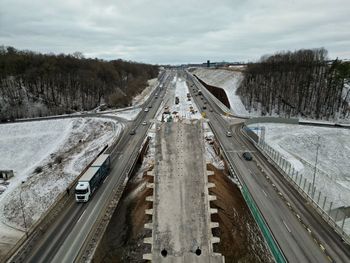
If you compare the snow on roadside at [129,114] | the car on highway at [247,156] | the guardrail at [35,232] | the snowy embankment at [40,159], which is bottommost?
the snowy embankment at [40,159]

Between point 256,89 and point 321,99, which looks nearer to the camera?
point 321,99

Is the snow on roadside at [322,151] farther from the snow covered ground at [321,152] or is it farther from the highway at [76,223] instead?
the highway at [76,223]

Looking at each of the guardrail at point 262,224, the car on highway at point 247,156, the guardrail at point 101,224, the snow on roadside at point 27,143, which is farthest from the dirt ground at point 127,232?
the snow on roadside at point 27,143

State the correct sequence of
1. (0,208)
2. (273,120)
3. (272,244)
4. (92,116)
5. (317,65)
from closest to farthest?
(272,244)
(0,208)
(273,120)
(92,116)
(317,65)

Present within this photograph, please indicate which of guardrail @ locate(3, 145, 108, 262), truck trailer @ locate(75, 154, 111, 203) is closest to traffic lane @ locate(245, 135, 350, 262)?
truck trailer @ locate(75, 154, 111, 203)

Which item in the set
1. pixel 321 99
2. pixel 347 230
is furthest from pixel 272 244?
pixel 321 99

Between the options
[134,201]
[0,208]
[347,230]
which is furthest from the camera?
[0,208]

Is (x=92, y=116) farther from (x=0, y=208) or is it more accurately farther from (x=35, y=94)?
(x=0, y=208)
